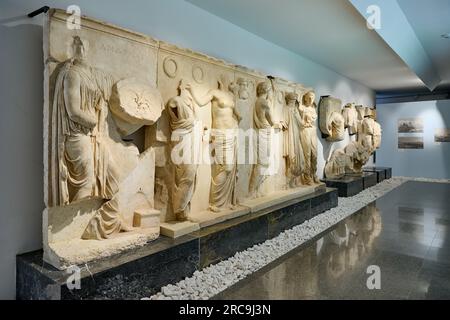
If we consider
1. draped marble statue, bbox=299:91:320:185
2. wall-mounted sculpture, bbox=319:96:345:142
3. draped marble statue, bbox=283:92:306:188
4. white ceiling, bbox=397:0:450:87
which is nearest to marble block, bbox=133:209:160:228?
draped marble statue, bbox=283:92:306:188

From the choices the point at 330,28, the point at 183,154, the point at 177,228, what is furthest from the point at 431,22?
the point at 177,228

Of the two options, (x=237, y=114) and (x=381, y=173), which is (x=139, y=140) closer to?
(x=237, y=114)

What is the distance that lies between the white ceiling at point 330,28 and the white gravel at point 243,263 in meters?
3.10

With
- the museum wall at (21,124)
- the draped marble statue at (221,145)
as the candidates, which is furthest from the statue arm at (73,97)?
Result: the draped marble statue at (221,145)

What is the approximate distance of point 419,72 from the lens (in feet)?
24.5

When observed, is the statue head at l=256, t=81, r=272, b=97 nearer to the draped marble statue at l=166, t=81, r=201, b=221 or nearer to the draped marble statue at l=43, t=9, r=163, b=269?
the draped marble statue at l=166, t=81, r=201, b=221

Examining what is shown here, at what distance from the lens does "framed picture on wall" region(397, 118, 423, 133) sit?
1124 centimetres

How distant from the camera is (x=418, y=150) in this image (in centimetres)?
1127

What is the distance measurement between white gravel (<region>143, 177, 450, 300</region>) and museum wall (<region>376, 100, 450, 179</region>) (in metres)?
7.27

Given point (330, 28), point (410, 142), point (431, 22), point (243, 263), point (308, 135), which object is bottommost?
point (243, 263)

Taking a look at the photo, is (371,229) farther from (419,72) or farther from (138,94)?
(419,72)

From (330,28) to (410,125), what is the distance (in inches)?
326

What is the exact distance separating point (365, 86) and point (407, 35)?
16.1ft
